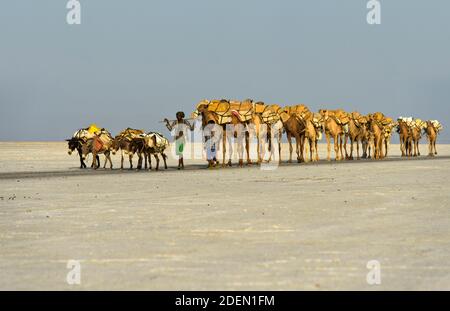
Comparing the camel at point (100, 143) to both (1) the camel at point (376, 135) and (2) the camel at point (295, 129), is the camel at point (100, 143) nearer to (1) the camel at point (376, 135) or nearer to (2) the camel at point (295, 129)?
(2) the camel at point (295, 129)

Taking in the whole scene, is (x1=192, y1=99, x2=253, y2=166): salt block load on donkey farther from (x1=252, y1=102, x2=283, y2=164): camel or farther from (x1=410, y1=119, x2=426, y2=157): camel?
(x1=410, y1=119, x2=426, y2=157): camel

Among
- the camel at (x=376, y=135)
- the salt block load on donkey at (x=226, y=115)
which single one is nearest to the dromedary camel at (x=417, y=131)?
the camel at (x=376, y=135)

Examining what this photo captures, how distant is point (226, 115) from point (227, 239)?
26.6 meters

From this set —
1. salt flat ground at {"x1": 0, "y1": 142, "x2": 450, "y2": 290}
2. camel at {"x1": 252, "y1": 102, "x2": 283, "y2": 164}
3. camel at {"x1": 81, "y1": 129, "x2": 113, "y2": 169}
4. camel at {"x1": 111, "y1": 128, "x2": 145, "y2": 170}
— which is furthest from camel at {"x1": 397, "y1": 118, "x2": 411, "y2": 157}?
salt flat ground at {"x1": 0, "y1": 142, "x2": 450, "y2": 290}

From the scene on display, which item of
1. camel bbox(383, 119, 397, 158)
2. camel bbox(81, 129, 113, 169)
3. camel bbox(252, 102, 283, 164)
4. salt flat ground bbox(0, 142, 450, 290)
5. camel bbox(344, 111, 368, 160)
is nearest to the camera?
salt flat ground bbox(0, 142, 450, 290)

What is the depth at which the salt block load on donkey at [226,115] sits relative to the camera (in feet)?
116

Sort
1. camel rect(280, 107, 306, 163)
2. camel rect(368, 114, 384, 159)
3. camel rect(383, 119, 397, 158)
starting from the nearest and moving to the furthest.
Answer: camel rect(280, 107, 306, 163) < camel rect(368, 114, 384, 159) < camel rect(383, 119, 397, 158)

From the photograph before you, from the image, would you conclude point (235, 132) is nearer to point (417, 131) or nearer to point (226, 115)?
point (226, 115)

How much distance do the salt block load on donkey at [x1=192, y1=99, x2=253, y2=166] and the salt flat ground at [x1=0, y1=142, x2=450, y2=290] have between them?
16.4m

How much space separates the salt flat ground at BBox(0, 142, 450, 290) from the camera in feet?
24.7

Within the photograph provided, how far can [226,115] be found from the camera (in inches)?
1448

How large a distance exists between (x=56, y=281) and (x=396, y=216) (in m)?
7.13

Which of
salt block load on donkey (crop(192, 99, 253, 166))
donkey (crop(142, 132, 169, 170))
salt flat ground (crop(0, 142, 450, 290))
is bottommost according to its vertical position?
salt flat ground (crop(0, 142, 450, 290))
